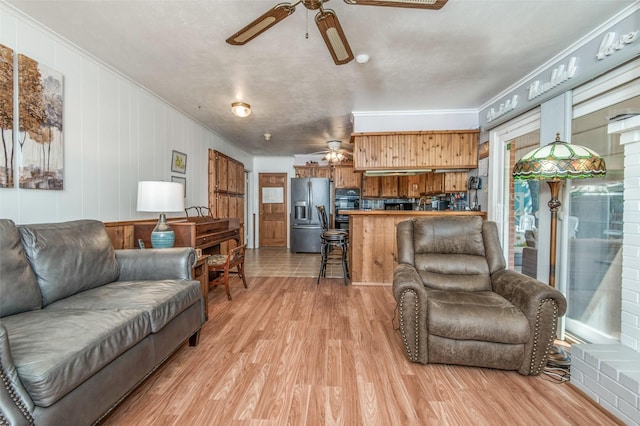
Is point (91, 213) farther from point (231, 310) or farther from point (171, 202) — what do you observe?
point (231, 310)

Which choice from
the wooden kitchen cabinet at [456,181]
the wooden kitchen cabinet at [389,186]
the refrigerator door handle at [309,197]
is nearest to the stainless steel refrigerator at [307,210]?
the refrigerator door handle at [309,197]

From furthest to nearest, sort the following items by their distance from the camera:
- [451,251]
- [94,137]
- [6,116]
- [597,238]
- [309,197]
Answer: [309,197], [94,137], [451,251], [597,238], [6,116]

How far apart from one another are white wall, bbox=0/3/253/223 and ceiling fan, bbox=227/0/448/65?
162cm

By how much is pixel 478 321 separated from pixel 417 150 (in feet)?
9.30

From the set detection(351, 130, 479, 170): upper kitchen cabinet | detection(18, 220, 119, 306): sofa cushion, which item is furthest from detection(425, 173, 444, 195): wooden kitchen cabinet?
detection(18, 220, 119, 306): sofa cushion

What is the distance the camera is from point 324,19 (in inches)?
59.4

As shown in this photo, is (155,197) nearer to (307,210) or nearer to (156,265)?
(156,265)

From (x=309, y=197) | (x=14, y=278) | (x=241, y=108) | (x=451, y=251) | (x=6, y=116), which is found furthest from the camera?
(x=309, y=197)

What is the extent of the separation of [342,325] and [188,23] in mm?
2739

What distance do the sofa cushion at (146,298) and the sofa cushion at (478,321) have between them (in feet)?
5.50

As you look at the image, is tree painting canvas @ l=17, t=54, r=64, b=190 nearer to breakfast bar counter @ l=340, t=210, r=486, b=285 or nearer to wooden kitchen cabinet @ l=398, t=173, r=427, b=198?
breakfast bar counter @ l=340, t=210, r=486, b=285

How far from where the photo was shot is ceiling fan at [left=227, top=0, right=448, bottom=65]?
1.42 m

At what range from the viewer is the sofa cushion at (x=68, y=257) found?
1.68 meters

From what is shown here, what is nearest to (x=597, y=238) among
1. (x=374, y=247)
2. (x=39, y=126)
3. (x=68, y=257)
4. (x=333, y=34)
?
(x=374, y=247)
